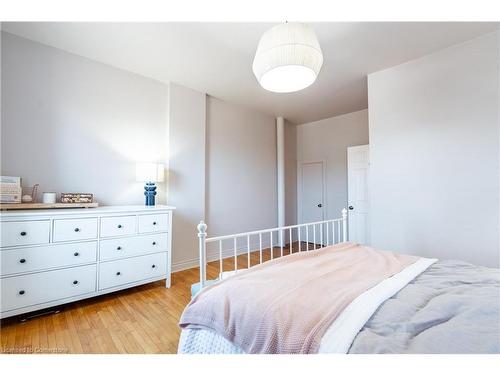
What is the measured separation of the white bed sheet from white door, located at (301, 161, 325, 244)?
323 centimetres

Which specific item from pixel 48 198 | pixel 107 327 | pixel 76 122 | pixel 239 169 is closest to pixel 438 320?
pixel 107 327

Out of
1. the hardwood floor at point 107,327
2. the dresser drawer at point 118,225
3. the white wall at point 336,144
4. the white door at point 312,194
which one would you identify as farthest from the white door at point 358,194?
the dresser drawer at point 118,225

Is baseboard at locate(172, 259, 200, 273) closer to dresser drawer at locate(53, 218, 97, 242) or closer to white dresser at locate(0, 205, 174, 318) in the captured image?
white dresser at locate(0, 205, 174, 318)

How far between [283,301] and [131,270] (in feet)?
6.28

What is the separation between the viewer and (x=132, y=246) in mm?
2289

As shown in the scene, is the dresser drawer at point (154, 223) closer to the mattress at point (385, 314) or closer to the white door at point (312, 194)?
the mattress at point (385, 314)

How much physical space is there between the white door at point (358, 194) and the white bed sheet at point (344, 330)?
7.81 feet

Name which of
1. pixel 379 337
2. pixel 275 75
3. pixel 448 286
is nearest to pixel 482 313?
pixel 448 286

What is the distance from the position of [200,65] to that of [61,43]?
1.32 m

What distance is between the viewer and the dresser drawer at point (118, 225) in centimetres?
212

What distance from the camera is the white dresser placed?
1717 millimetres

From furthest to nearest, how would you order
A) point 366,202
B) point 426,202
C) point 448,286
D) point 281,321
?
point 366,202 → point 426,202 → point 448,286 → point 281,321
